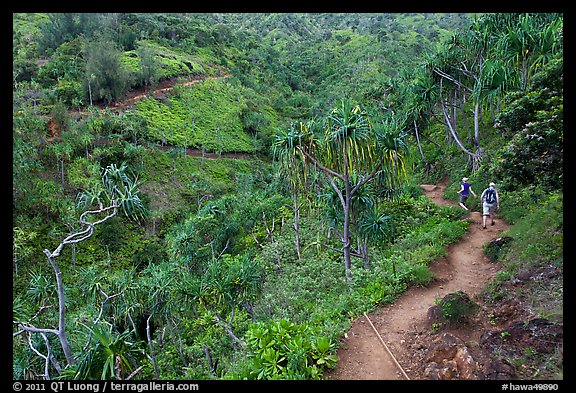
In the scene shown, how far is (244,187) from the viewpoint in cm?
2577

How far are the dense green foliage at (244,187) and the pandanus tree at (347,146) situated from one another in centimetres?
4

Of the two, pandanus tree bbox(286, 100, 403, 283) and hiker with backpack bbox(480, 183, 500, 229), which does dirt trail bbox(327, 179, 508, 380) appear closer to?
hiker with backpack bbox(480, 183, 500, 229)

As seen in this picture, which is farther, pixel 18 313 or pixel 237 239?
pixel 237 239

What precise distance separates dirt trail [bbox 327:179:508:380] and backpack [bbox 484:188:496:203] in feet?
3.30

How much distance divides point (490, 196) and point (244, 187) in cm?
1874

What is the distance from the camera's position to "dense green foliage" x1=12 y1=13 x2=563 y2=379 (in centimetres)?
586

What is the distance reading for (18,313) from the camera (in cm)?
748

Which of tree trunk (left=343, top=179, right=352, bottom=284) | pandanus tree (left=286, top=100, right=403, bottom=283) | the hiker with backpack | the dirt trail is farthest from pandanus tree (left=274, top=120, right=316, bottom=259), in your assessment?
the hiker with backpack

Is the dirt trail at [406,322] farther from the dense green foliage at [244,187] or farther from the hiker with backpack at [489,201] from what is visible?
the hiker with backpack at [489,201]

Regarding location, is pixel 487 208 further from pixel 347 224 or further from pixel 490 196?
pixel 347 224

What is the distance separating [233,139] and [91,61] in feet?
44.2

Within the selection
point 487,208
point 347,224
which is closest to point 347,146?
point 347,224

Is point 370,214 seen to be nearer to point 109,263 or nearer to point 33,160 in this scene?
point 109,263
